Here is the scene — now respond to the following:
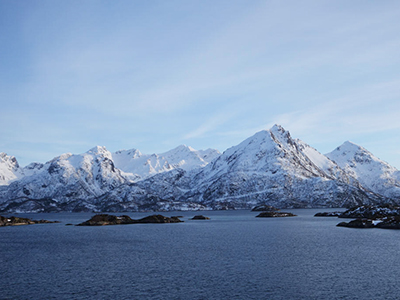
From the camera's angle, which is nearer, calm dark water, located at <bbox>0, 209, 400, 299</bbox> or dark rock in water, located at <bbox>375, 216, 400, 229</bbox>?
calm dark water, located at <bbox>0, 209, 400, 299</bbox>

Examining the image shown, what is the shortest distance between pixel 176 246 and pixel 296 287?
164 feet

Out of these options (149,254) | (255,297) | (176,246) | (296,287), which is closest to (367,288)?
(296,287)

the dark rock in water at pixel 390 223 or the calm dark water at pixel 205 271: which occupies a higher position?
the dark rock in water at pixel 390 223

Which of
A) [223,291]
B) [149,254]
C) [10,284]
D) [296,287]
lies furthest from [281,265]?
[10,284]

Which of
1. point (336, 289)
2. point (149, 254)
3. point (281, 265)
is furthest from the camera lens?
point (149, 254)

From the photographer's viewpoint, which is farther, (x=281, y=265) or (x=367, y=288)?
(x=281, y=265)

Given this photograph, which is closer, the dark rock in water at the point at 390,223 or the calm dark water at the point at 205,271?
the calm dark water at the point at 205,271

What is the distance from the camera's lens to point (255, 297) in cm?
4691

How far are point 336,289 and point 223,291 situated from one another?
588 inches

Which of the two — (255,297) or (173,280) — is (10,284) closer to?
(173,280)

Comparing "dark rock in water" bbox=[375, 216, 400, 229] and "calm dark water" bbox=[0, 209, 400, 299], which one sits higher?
"dark rock in water" bbox=[375, 216, 400, 229]

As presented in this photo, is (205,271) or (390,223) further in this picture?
(390,223)

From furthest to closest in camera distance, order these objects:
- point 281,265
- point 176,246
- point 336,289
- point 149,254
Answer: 1. point 176,246
2. point 149,254
3. point 281,265
4. point 336,289

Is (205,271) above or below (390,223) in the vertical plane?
below
